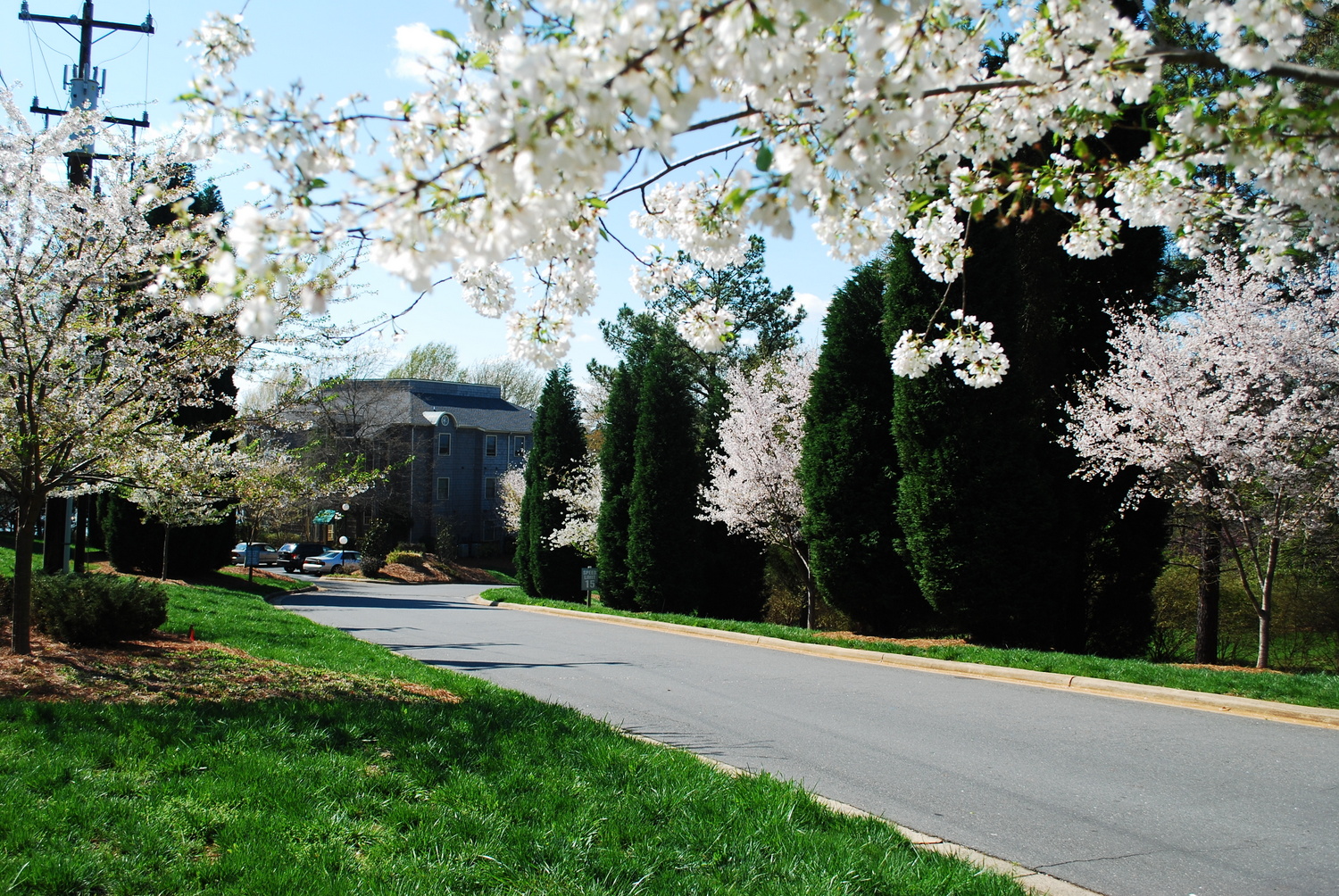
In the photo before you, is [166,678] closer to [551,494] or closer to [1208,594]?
[1208,594]

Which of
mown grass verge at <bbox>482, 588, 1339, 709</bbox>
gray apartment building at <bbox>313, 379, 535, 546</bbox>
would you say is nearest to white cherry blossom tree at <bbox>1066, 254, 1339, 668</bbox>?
mown grass verge at <bbox>482, 588, 1339, 709</bbox>

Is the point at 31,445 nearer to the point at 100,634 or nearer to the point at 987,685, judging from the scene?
the point at 100,634

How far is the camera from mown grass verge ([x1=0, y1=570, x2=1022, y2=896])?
358cm

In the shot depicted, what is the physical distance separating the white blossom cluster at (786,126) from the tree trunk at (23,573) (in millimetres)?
6113

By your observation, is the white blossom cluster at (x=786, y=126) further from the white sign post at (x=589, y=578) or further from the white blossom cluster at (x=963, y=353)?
the white sign post at (x=589, y=578)

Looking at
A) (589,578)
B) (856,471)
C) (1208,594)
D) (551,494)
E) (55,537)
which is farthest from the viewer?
(551,494)

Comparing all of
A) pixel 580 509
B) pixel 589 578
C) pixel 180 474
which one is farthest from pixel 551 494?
pixel 180 474

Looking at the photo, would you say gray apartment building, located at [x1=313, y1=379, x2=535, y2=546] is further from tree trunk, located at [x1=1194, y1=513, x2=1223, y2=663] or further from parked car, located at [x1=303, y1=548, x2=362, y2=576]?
tree trunk, located at [x1=1194, y1=513, x2=1223, y2=663]

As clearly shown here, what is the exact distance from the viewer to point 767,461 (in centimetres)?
1764

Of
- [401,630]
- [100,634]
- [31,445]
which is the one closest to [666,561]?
[401,630]

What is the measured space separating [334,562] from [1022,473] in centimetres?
3313

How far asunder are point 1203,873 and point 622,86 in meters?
4.57

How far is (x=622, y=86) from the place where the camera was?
→ 2.14 metres

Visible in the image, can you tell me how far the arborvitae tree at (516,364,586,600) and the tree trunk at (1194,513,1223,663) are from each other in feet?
57.4
